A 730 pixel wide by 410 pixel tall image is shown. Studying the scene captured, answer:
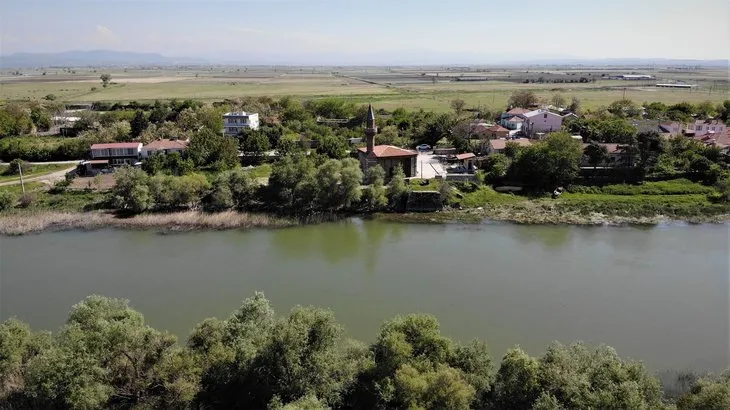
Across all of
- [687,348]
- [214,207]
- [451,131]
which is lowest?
[687,348]

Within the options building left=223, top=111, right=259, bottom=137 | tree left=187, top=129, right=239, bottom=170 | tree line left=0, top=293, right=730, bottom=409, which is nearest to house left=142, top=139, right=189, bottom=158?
tree left=187, top=129, right=239, bottom=170

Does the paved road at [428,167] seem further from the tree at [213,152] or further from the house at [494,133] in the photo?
the tree at [213,152]

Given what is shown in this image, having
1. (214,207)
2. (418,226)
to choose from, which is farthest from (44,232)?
(418,226)

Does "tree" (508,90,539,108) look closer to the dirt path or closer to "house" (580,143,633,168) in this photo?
"house" (580,143,633,168)

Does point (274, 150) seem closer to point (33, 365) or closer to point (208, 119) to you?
point (208, 119)

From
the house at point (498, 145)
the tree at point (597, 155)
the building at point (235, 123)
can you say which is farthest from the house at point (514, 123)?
the building at point (235, 123)

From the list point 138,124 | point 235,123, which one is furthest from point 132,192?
point 138,124

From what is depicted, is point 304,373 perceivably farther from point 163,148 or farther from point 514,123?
point 514,123
